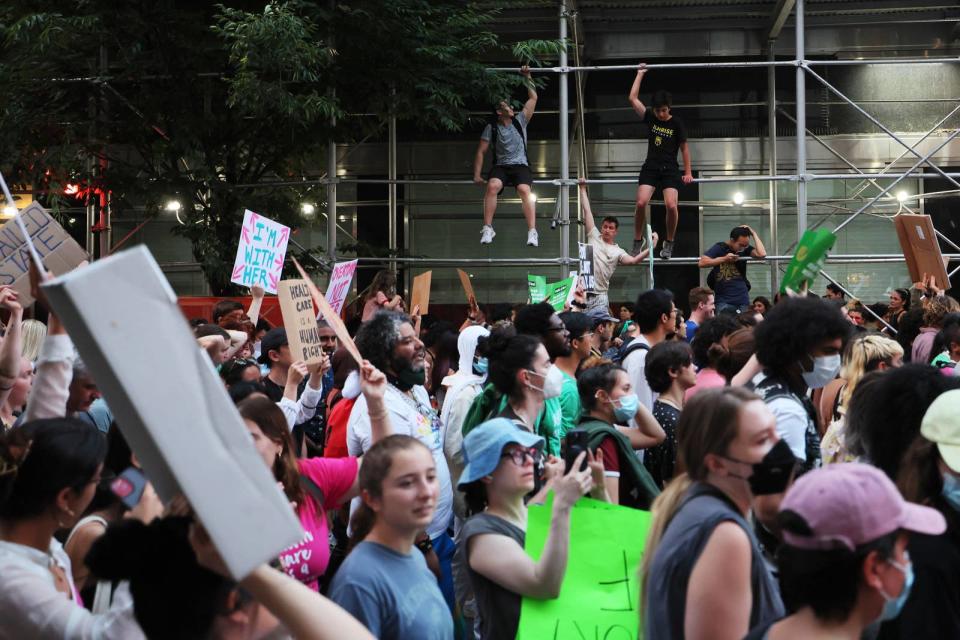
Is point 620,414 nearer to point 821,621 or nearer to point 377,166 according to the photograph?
point 821,621

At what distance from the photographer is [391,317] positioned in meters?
5.73

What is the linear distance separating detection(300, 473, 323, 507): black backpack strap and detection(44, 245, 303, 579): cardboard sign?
2179 mm

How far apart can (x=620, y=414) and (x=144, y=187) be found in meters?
9.52

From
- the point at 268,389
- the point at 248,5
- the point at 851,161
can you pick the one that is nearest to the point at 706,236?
the point at 851,161

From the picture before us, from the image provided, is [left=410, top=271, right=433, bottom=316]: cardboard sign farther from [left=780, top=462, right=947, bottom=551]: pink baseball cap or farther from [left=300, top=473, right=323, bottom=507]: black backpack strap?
[left=780, top=462, right=947, bottom=551]: pink baseball cap

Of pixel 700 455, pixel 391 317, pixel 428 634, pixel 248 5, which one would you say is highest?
pixel 248 5

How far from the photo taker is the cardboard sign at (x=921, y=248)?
34.9 feet

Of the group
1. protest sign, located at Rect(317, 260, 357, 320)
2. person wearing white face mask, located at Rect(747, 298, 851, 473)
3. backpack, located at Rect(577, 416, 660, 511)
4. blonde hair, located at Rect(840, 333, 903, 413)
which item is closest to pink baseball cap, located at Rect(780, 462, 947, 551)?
person wearing white face mask, located at Rect(747, 298, 851, 473)

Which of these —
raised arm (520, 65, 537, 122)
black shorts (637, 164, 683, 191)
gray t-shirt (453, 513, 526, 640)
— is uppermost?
raised arm (520, 65, 537, 122)

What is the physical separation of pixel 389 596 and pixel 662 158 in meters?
10.7

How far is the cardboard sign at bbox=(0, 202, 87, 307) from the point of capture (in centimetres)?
657

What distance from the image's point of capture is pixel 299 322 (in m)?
6.44

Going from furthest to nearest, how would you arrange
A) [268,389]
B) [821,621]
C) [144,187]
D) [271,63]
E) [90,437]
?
1. [144,187]
2. [271,63]
3. [268,389]
4. [90,437]
5. [821,621]

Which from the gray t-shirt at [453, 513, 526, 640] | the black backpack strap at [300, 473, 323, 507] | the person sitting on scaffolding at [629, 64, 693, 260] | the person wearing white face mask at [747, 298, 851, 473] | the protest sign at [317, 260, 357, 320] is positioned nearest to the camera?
the gray t-shirt at [453, 513, 526, 640]
